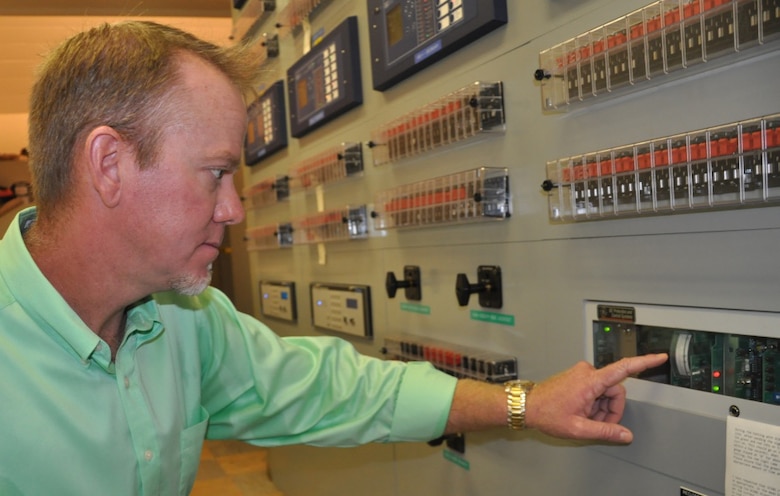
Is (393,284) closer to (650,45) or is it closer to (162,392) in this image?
(162,392)

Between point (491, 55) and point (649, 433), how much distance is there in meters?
0.89

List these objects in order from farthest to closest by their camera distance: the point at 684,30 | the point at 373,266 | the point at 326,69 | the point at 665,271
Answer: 1. the point at 326,69
2. the point at 373,266
3. the point at 665,271
4. the point at 684,30

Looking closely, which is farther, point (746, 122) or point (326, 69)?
point (326, 69)

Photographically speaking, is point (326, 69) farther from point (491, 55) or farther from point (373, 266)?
point (491, 55)

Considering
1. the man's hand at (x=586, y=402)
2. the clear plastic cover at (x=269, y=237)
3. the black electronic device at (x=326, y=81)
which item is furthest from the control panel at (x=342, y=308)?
the man's hand at (x=586, y=402)

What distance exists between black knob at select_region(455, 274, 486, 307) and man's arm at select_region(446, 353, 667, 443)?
0.30 metres

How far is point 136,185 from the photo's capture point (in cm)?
107

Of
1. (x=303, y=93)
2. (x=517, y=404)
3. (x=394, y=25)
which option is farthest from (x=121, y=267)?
(x=303, y=93)

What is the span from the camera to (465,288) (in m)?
1.55

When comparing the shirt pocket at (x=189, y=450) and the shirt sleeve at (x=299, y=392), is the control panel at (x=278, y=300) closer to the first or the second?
the shirt sleeve at (x=299, y=392)

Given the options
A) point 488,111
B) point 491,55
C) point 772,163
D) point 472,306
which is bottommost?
point 472,306

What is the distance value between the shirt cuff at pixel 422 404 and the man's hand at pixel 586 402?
20 centimetres

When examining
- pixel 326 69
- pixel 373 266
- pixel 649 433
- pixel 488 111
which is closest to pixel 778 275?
pixel 649 433

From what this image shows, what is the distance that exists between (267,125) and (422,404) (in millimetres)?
2092
